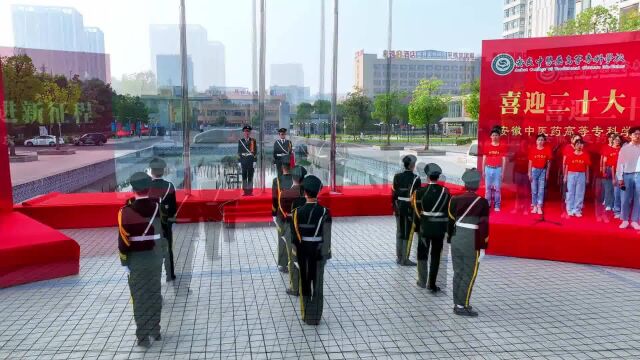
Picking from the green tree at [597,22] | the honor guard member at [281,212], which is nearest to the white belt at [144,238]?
the honor guard member at [281,212]

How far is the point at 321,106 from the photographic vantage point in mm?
10602

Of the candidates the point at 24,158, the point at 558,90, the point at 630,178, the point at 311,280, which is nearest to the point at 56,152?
the point at 24,158

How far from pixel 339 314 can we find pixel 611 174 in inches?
195

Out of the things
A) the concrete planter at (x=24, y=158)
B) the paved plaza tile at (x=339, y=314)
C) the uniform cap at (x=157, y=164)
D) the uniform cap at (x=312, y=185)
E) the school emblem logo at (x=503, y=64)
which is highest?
the school emblem logo at (x=503, y=64)

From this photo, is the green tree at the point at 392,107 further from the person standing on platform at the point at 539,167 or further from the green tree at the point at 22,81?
the person standing on platform at the point at 539,167

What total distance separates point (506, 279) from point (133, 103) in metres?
8.65

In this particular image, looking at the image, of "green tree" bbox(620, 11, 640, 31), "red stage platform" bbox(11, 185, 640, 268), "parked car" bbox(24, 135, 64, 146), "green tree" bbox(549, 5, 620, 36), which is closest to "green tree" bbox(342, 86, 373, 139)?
"green tree" bbox(549, 5, 620, 36)

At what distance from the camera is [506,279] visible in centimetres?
531

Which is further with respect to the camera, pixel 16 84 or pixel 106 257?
pixel 16 84

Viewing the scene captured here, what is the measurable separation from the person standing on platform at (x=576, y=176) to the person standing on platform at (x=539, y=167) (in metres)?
0.30

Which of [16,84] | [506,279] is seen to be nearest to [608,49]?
[506,279]

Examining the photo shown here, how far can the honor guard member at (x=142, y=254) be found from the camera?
3.69 meters

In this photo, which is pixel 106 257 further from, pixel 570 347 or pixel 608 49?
pixel 608 49

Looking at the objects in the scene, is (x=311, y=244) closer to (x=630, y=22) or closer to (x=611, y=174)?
(x=611, y=174)
